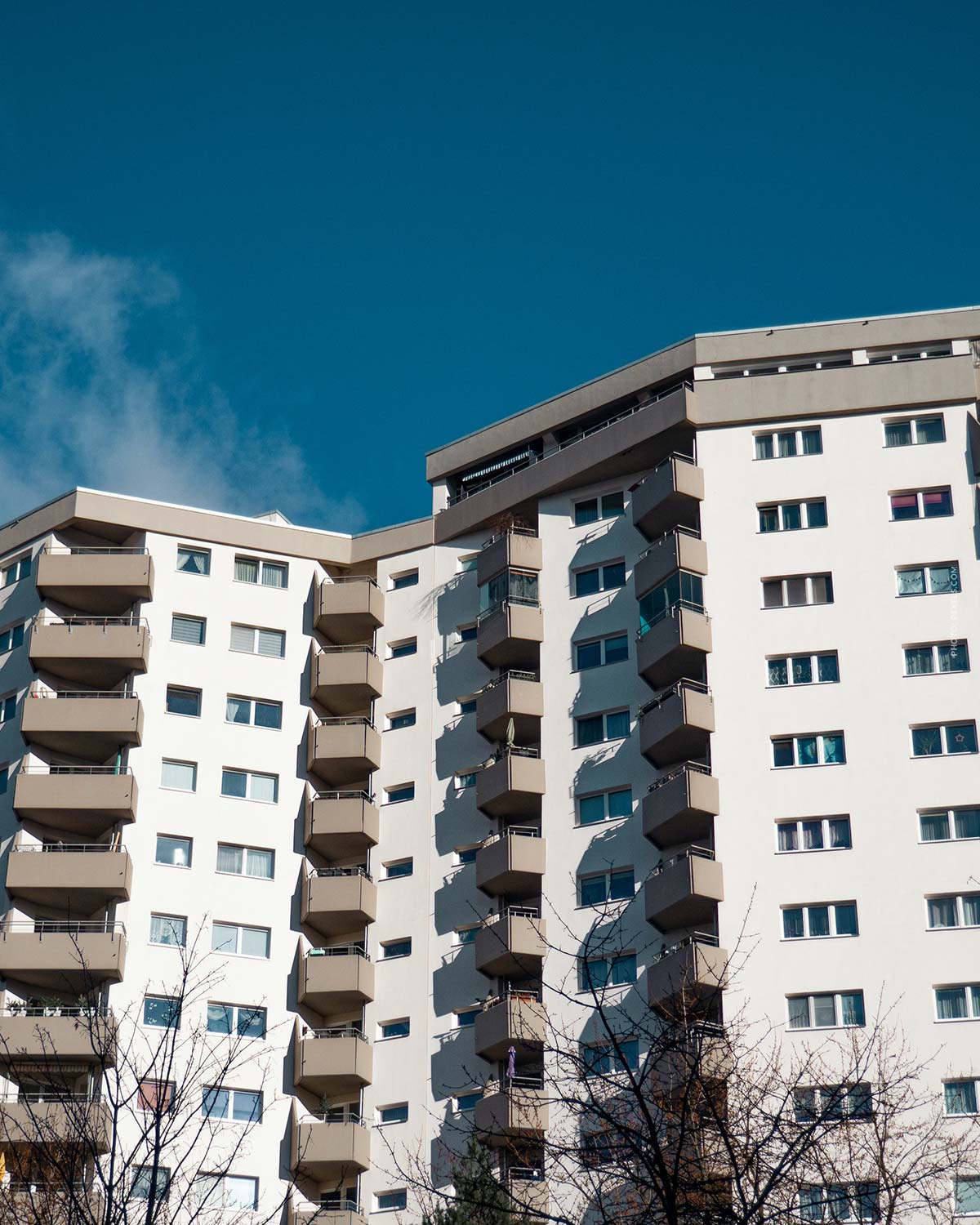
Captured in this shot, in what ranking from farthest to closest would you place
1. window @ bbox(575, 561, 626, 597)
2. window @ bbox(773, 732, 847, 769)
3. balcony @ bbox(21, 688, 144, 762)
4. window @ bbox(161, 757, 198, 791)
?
1. window @ bbox(161, 757, 198, 791)
2. balcony @ bbox(21, 688, 144, 762)
3. window @ bbox(575, 561, 626, 597)
4. window @ bbox(773, 732, 847, 769)

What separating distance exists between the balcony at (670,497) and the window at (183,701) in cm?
1458

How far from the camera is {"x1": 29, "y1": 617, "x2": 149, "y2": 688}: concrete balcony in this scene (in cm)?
6059

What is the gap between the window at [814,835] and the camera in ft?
171

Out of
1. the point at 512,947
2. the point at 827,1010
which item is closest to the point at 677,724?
the point at 512,947

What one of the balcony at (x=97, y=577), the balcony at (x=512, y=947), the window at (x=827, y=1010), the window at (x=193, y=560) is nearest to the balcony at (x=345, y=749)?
the window at (x=193, y=560)

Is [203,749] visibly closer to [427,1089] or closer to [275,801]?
[275,801]

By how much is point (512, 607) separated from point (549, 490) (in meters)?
4.63

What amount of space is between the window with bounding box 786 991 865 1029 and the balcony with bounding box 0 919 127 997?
19.0 meters

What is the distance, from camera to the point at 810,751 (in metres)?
53.4

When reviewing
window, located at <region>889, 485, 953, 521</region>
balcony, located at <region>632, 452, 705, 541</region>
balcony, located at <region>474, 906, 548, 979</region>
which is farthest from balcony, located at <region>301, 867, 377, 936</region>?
window, located at <region>889, 485, 953, 521</region>

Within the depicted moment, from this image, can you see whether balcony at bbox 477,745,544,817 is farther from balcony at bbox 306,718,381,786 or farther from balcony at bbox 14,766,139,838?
balcony at bbox 14,766,139,838

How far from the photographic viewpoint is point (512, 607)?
5906 centimetres

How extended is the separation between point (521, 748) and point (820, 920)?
35.9ft

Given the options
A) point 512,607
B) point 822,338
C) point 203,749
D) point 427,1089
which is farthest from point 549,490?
point 427,1089
